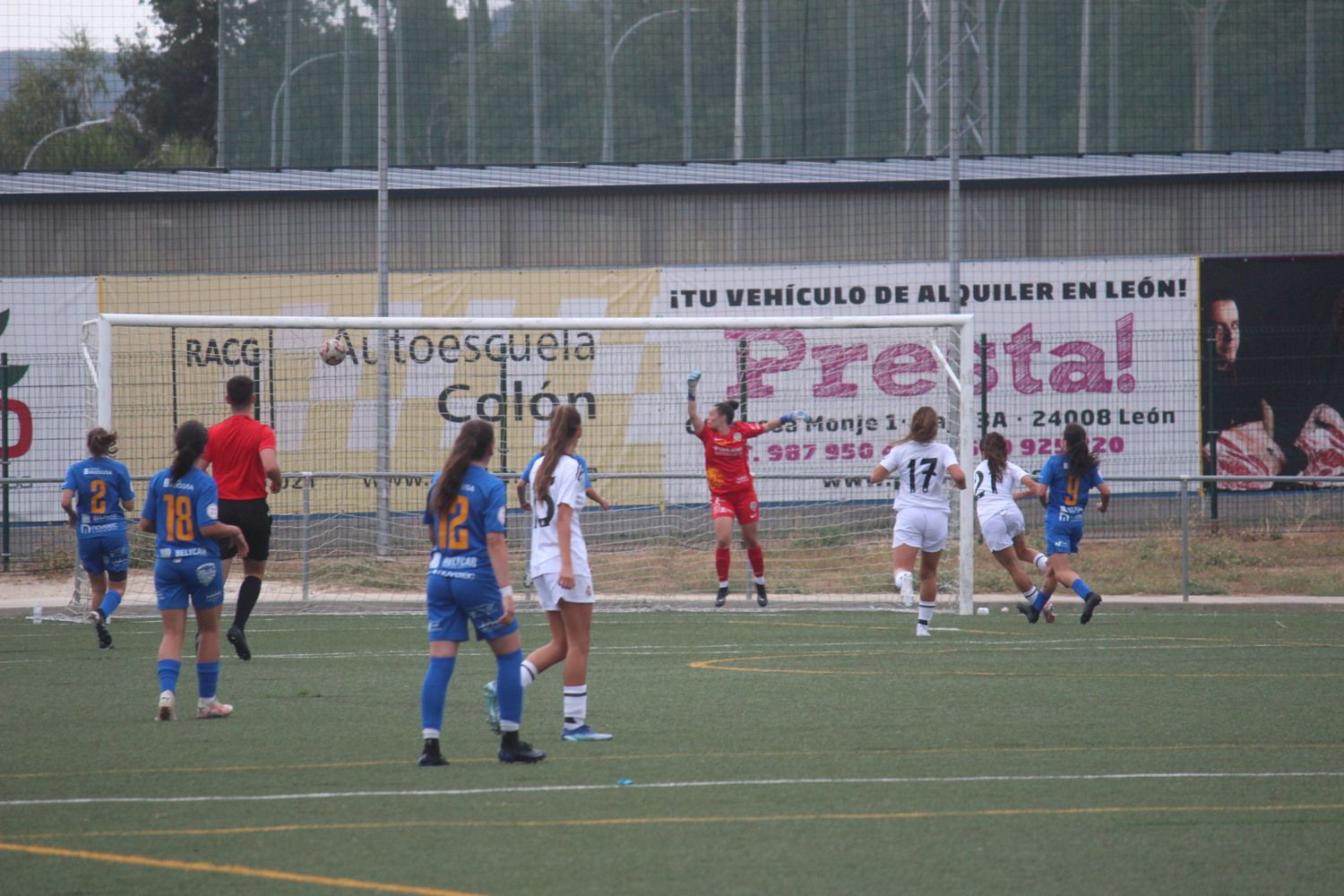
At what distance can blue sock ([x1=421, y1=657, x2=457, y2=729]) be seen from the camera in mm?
6935

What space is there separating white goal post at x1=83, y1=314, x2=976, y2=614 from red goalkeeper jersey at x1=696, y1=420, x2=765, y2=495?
3.81 ft

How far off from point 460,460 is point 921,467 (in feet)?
20.7

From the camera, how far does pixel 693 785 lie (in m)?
6.69

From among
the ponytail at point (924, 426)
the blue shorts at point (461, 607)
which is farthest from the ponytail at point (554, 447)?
the ponytail at point (924, 426)

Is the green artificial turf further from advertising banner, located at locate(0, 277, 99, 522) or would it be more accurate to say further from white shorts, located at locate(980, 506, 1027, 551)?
advertising banner, located at locate(0, 277, 99, 522)

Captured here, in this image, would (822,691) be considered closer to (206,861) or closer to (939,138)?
(206,861)

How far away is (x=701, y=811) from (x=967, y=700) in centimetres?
348

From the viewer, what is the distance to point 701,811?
6.16 meters

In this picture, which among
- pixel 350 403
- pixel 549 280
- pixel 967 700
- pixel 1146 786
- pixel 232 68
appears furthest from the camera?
pixel 232 68

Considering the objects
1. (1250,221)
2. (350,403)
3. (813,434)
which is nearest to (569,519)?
(350,403)

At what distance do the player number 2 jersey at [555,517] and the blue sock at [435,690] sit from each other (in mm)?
920

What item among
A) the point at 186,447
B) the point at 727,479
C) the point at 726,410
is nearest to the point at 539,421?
the point at 726,410

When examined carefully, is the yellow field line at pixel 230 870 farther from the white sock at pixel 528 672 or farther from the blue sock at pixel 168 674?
the blue sock at pixel 168 674

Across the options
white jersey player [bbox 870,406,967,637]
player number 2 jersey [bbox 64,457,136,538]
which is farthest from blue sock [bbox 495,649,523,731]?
player number 2 jersey [bbox 64,457,136,538]
